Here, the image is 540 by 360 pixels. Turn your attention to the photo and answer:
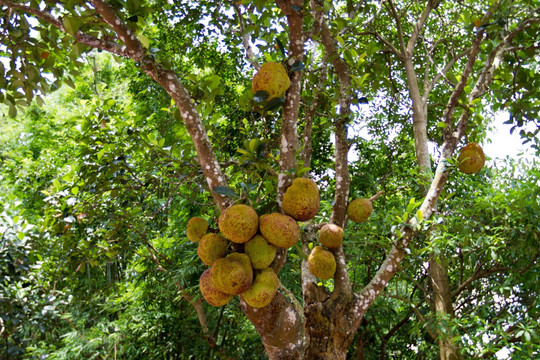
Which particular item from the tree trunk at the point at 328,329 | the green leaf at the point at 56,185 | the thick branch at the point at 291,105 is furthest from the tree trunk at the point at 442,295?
the green leaf at the point at 56,185

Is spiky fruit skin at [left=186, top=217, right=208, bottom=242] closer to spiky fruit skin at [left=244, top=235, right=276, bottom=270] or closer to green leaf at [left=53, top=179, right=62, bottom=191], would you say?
spiky fruit skin at [left=244, top=235, right=276, bottom=270]

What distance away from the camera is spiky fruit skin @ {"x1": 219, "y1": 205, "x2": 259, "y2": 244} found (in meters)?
1.40

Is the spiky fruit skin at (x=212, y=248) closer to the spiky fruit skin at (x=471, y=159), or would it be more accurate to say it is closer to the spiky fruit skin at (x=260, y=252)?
the spiky fruit skin at (x=260, y=252)

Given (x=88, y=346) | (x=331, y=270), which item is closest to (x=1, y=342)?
(x=88, y=346)

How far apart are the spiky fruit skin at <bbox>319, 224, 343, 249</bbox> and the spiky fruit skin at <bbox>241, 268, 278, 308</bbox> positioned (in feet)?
2.02

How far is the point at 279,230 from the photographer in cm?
141

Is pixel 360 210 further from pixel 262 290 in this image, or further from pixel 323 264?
pixel 262 290

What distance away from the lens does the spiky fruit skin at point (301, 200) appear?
4.93ft

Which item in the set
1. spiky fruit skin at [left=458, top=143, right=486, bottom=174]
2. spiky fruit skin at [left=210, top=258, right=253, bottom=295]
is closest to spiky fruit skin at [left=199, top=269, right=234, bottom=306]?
spiky fruit skin at [left=210, top=258, right=253, bottom=295]

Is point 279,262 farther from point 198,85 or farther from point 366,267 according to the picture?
point 366,267

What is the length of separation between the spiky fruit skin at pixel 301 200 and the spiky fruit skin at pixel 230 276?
254mm

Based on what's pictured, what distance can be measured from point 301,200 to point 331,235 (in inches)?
23.7

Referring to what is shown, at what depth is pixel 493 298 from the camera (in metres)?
3.72

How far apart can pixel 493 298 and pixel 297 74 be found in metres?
3.00
